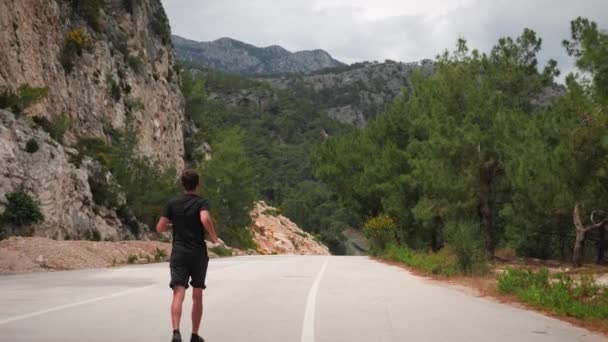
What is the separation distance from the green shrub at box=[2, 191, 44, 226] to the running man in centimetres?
2110

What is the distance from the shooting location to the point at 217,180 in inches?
2399

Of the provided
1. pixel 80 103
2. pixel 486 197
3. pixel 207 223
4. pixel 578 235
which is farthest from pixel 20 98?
pixel 207 223

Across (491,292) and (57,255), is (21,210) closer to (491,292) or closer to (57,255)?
(57,255)

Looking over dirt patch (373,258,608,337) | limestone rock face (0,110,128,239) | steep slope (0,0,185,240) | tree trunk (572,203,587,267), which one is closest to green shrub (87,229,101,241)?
steep slope (0,0,185,240)

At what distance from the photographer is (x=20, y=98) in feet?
107

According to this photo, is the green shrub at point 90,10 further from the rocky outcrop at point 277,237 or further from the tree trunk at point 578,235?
the tree trunk at point 578,235

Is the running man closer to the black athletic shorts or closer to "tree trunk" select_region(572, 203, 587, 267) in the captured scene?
the black athletic shorts

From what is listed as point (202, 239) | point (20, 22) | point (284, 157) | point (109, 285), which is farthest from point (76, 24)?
point (284, 157)

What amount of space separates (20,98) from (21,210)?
8.67m

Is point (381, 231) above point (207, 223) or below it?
below

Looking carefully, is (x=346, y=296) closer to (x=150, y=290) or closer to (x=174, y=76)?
(x=150, y=290)

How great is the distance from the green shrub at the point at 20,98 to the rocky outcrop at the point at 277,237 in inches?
1352

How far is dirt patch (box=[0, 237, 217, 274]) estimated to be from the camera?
19.5 m

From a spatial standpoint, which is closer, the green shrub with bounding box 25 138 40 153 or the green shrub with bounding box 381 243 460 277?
the green shrub with bounding box 381 243 460 277
